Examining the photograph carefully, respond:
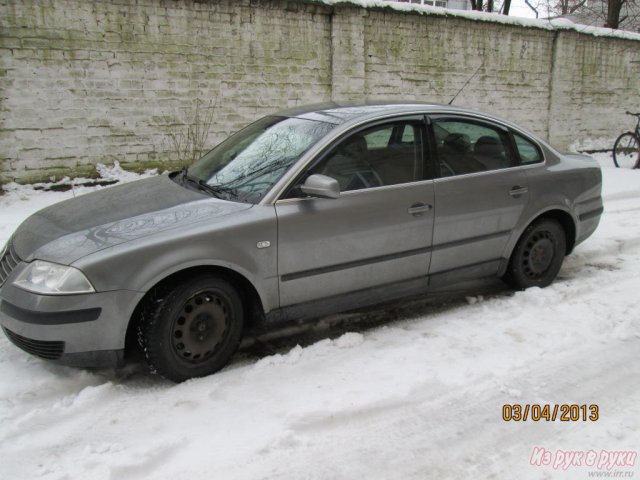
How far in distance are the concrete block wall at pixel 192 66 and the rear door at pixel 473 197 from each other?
5.40 meters

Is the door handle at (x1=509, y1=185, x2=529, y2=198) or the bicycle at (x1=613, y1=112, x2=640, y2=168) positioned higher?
the door handle at (x1=509, y1=185, x2=529, y2=198)

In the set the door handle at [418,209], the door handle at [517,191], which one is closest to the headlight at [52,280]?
the door handle at [418,209]

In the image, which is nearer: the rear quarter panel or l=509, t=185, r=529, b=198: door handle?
l=509, t=185, r=529, b=198: door handle

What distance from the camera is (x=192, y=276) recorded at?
336 cm

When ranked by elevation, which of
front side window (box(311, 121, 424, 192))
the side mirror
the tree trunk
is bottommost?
the side mirror

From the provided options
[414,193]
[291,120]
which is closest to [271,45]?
[291,120]

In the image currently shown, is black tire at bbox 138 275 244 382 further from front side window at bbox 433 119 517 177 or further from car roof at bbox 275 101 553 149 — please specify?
front side window at bbox 433 119 517 177

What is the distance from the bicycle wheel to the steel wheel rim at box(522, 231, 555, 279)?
8242 mm

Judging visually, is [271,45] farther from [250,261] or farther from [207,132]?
[250,261]

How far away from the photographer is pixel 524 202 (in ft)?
15.0

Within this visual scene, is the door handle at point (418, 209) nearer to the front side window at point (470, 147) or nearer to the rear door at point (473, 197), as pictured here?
the rear door at point (473, 197)

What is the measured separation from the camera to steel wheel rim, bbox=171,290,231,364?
335cm
